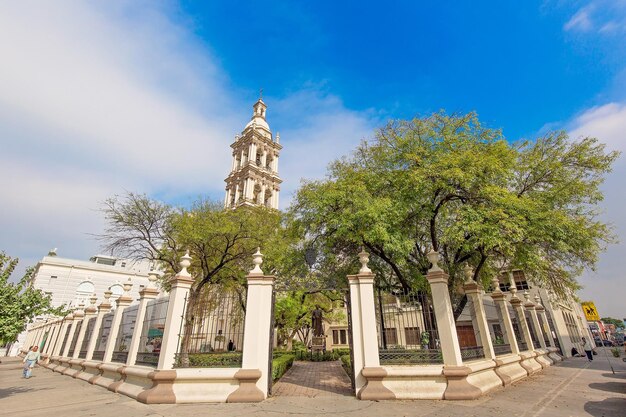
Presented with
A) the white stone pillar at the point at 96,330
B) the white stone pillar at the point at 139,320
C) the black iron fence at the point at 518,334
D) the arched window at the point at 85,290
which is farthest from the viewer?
the arched window at the point at 85,290

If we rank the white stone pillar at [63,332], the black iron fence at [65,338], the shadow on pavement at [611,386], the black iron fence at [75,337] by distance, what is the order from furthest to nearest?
the white stone pillar at [63,332]
the black iron fence at [65,338]
the black iron fence at [75,337]
the shadow on pavement at [611,386]

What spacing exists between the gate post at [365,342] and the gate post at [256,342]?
241cm

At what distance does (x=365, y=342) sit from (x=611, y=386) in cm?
863

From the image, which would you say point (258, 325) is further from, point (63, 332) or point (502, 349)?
point (63, 332)

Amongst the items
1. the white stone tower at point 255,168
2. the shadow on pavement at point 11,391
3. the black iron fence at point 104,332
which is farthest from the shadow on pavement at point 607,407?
the white stone tower at point 255,168

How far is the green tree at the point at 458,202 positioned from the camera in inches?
382

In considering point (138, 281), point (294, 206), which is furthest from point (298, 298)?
point (138, 281)

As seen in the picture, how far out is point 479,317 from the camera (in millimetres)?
10055

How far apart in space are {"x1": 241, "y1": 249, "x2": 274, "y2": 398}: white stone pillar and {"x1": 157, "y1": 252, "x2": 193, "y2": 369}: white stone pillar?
184 centimetres

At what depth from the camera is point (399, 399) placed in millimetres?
7680

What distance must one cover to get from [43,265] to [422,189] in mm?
48405

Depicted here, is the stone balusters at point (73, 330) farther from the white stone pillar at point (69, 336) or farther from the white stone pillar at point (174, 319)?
the white stone pillar at point (174, 319)

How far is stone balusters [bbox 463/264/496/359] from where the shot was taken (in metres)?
9.71

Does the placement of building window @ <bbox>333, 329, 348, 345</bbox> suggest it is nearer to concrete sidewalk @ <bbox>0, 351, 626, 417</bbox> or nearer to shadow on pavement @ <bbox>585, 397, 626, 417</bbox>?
concrete sidewalk @ <bbox>0, 351, 626, 417</bbox>
